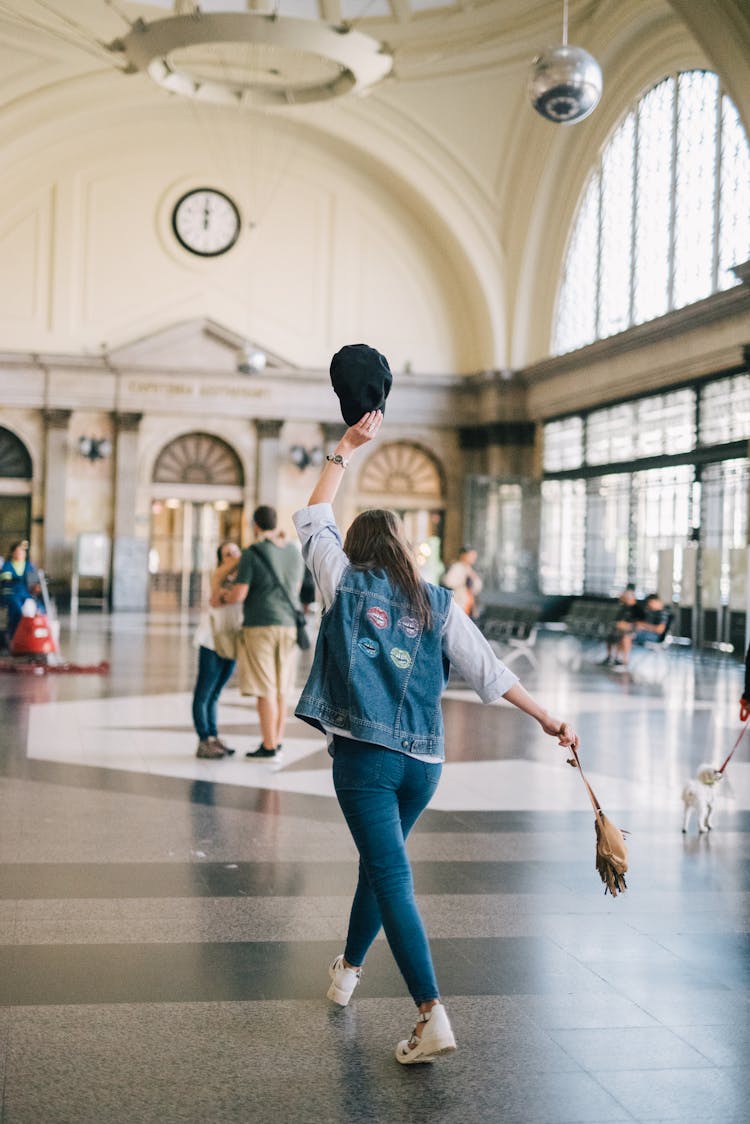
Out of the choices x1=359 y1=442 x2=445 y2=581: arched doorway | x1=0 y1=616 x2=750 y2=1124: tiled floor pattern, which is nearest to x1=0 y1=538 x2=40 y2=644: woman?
x1=0 y1=616 x2=750 y2=1124: tiled floor pattern

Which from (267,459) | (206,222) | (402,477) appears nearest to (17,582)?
(267,459)

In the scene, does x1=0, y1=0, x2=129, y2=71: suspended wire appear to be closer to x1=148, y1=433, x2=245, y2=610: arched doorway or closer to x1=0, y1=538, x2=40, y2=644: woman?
x1=148, y1=433, x2=245, y2=610: arched doorway

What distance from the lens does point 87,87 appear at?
24.5 meters

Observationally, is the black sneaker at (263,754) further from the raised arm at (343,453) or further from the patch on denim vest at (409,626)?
the patch on denim vest at (409,626)

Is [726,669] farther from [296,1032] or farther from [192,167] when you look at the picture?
[192,167]

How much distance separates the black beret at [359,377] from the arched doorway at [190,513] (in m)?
24.3

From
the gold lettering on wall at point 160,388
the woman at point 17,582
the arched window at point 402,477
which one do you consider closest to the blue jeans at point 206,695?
the woman at point 17,582

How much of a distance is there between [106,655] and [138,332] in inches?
514

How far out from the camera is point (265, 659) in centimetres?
804

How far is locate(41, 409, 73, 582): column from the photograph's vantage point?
27.0 meters

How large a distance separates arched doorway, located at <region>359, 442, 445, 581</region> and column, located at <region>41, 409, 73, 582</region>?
6.50m

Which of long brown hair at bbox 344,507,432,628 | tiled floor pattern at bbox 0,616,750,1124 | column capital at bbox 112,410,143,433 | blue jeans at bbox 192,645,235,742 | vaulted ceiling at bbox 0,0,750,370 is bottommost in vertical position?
tiled floor pattern at bbox 0,616,750,1124

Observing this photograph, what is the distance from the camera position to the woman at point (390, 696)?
344 centimetres

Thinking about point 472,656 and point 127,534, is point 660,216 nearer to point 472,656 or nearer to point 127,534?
point 127,534
